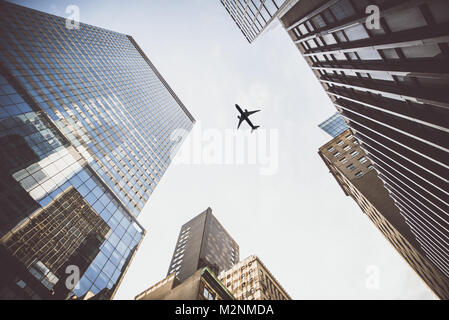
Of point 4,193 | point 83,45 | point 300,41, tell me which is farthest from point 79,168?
point 83,45

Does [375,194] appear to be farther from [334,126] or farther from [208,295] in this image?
→ [334,126]

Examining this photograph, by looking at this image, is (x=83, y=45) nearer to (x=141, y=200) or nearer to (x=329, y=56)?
(x=141, y=200)

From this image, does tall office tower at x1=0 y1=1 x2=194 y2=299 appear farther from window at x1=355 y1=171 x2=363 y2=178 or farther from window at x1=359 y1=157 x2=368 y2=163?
window at x1=359 y1=157 x2=368 y2=163

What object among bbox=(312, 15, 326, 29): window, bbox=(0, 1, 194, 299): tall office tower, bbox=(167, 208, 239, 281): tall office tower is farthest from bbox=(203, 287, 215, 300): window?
bbox=(312, 15, 326, 29): window

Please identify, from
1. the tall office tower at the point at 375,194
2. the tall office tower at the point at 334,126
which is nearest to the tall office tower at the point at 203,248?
the tall office tower at the point at 375,194

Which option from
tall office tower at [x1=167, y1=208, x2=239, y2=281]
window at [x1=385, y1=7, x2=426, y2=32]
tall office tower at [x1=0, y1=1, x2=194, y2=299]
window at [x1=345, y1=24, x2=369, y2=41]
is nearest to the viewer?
window at [x1=385, y1=7, x2=426, y2=32]

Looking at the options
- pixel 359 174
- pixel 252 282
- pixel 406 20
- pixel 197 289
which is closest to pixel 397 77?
pixel 406 20
